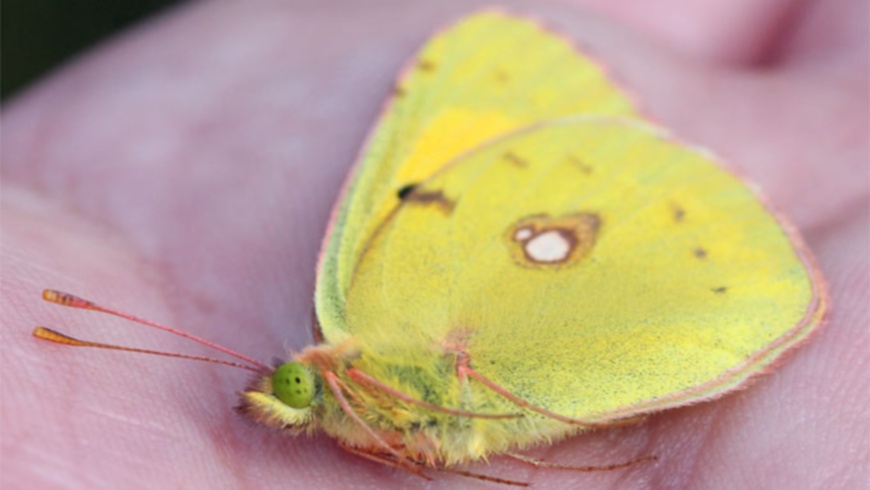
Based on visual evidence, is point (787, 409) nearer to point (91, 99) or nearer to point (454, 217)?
point (454, 217)

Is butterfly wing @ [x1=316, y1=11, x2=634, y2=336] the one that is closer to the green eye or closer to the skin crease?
the skin crease

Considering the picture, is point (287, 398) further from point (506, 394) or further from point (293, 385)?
point (506, 394)

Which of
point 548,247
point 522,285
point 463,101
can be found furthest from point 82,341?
point 463,101

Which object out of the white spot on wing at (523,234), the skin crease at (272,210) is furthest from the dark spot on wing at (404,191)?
the skin crease at (272,210)

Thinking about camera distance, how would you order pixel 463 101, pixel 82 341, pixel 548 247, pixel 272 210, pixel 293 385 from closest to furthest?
pixel 293 385 < pixel 82 341 < pixel 548 247 < pixel 463 101 < pixel 272 210

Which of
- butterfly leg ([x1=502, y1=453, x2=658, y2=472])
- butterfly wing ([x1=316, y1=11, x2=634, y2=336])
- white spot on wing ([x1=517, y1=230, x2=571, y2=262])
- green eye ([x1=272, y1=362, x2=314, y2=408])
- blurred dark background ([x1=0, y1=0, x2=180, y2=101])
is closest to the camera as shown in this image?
green eye ([x1=272, y1=362, x2=314, y2=408])

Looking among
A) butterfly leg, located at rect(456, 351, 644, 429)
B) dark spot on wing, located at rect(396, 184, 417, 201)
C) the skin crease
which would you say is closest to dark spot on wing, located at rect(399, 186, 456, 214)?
dark spot on wing, located at rect(396, 184, 417, 201)

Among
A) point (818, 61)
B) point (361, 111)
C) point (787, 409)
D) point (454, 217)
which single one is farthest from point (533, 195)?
point (818, 61)
